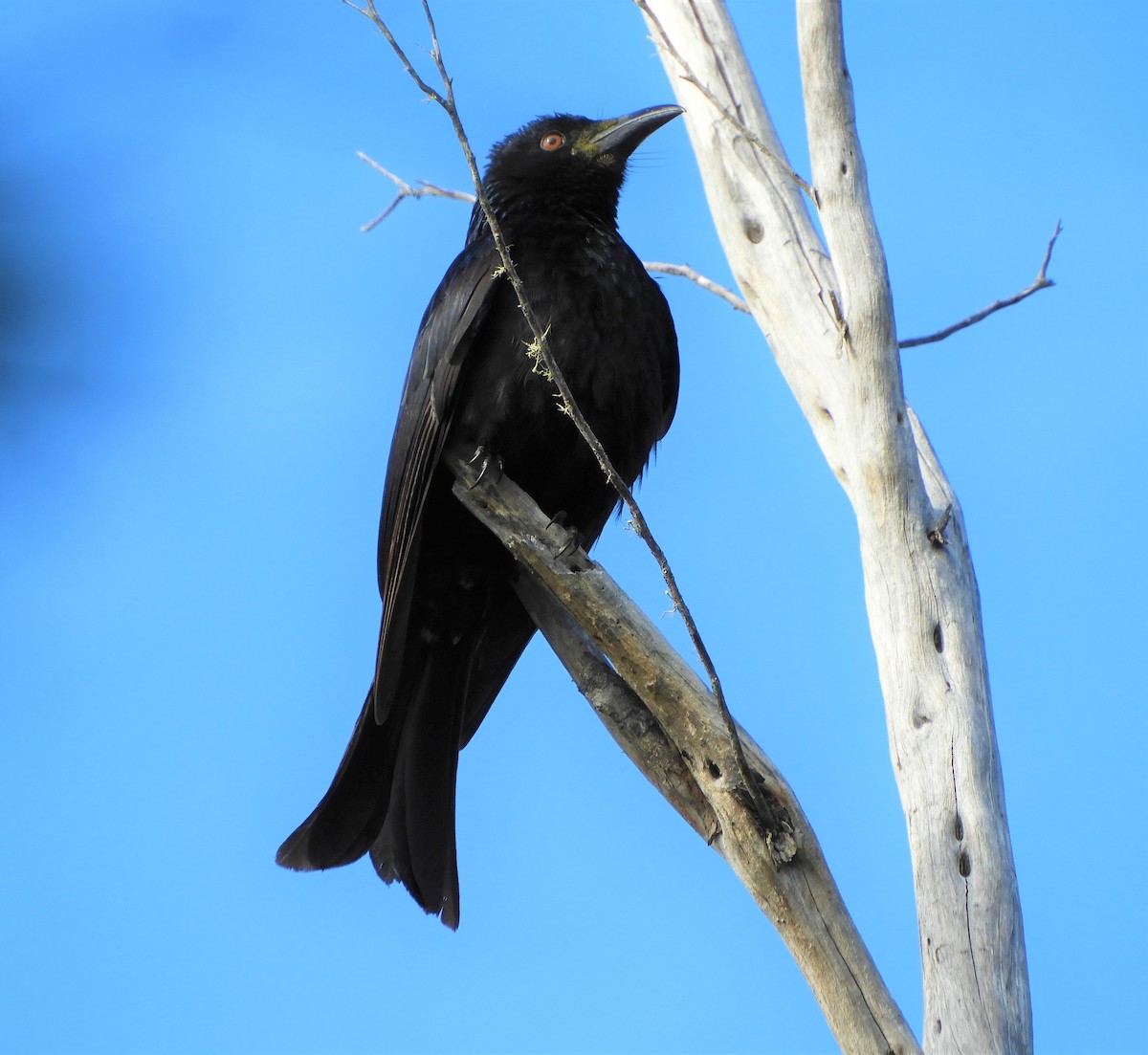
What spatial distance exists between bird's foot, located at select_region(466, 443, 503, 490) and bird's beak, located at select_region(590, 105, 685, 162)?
1.33m

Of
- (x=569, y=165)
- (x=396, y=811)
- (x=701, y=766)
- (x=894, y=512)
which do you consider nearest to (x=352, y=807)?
(x=396, y=811)

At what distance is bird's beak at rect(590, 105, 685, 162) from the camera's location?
441 centimetres

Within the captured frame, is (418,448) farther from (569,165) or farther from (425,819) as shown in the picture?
(569,165)

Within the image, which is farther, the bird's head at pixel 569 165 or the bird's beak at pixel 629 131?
the bird's beak at pixel 629 131

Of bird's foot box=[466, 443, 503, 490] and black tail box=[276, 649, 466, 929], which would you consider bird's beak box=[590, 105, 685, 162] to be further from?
black tail box=[276, 649, 466, 929]

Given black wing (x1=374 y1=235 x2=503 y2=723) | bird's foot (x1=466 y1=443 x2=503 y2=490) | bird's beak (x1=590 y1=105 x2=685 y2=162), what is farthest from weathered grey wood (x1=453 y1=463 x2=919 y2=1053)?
bird's beak (x1=590 y1=105 x2=685 y2=162)

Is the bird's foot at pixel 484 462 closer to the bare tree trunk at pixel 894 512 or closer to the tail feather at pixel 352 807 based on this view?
the tail feather at pixel 352 807

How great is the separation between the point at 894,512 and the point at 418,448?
134cm

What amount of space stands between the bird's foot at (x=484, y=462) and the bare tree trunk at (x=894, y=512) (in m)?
1.02

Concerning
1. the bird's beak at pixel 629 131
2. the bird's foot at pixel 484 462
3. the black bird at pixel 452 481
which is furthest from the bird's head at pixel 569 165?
the bird's foot at pixel 484 462

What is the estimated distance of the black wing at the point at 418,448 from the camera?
363cm

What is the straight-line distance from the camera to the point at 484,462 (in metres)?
3.64

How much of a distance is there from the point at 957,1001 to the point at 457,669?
1.75 metres

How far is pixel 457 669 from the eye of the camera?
400 cm
